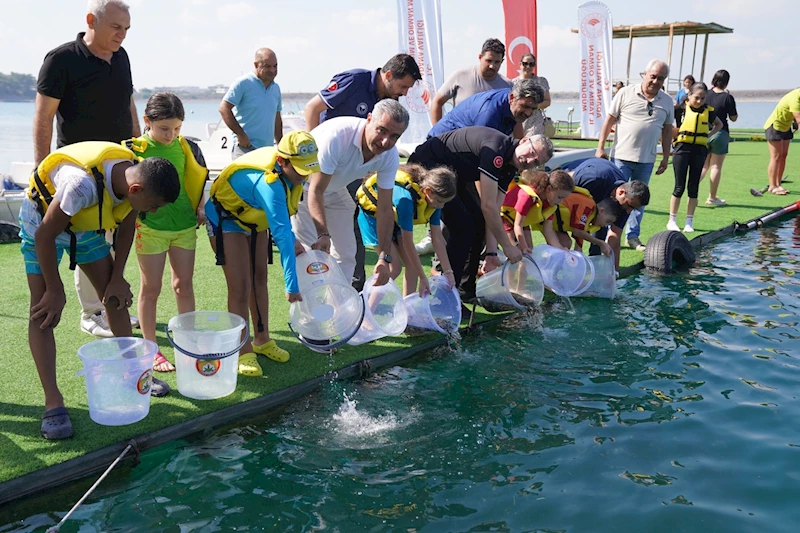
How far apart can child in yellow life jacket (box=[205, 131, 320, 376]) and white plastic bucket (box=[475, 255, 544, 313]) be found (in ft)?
6.65

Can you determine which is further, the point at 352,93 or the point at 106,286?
the point at 352,93

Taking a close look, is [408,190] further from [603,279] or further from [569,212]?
[603,279]

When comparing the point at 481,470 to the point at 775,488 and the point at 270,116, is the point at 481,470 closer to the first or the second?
the point at 775,488

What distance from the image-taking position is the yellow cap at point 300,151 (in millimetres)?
3996

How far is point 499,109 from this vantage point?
18.8 feet

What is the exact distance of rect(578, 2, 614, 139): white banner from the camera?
1739 cm

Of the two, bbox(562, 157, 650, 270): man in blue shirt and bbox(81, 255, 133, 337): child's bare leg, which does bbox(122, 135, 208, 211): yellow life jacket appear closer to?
bbox(81, 255, 133, 337): child's bare leg

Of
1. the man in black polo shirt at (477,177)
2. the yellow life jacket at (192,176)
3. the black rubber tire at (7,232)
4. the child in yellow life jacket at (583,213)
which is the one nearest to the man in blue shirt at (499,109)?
the man in black polo shirt at (477,177)

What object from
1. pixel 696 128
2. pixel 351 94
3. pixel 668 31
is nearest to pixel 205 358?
pixel 351 94

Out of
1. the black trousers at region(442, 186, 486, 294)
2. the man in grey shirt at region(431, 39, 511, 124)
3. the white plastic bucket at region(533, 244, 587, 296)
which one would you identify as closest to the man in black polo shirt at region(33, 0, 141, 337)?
the black trousers at region(442, 186, 486, 294)

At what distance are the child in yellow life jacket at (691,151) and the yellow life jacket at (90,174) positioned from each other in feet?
23.7

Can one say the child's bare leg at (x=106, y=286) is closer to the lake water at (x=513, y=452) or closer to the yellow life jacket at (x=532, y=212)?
the lake water at (x=513, y=452)

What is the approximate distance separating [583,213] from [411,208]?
6.92 feet

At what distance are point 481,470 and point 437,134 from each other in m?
3.25
